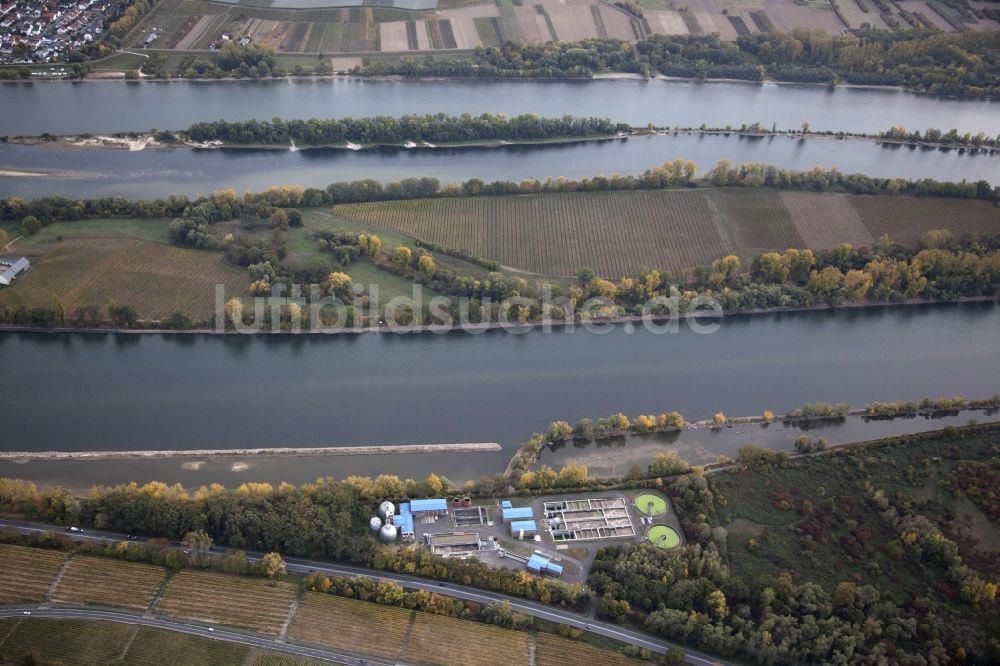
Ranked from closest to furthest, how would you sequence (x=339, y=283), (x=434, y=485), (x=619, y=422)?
1. (x=434, y=485)
2. (x=619, y=422)
3. (x=339, y=283)

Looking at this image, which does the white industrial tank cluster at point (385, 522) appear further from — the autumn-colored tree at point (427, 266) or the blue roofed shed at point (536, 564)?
the autumn-colored tree at point (427, 266)

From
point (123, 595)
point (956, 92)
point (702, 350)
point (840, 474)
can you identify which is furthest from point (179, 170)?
point (956, 92)

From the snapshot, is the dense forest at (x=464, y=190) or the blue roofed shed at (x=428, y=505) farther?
the dense forest at (x=464, y=190)

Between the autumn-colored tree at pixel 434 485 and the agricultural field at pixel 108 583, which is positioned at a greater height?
the autumn-colored tree at pixel 434 485

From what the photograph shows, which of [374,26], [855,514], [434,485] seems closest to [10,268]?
[434,485]

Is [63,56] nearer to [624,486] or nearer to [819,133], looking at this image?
[624,486]

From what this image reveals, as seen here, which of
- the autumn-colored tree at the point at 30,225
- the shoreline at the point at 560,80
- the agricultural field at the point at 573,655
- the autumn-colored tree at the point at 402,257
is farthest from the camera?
the shoreline at the point at 560,80

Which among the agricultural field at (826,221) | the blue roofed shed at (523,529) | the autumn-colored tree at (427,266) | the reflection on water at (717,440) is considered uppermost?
the agricultural field at (826,221)

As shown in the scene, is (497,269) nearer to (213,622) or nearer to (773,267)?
(773,267)

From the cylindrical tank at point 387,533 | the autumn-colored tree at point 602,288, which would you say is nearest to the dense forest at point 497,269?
the autumn-colored tree at point 602,288
